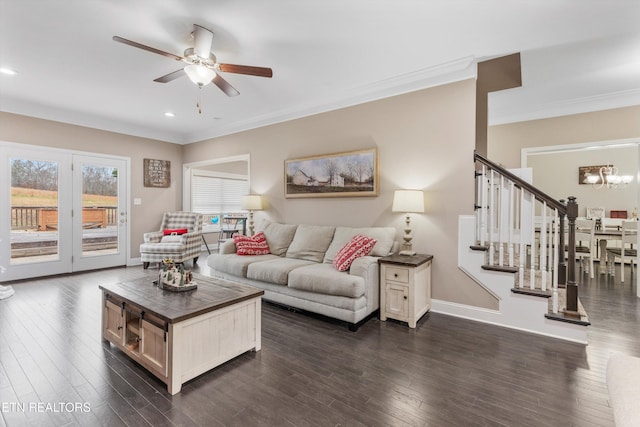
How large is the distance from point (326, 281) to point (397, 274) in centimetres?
74

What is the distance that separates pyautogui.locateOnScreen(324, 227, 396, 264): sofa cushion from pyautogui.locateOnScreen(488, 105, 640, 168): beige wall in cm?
320

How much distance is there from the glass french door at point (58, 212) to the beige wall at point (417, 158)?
355 centimetres

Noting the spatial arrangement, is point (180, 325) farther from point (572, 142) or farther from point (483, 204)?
point (572, 142)

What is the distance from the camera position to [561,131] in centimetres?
475

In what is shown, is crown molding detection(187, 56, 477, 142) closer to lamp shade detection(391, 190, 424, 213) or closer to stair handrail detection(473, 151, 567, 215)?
stair handrail detection(473, 151, 567, 215)

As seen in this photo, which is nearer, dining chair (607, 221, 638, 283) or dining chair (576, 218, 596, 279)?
dining chair (607, 221, 638, 283)

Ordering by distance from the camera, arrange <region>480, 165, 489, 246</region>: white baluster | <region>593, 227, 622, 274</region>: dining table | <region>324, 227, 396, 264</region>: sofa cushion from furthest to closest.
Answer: <region>593, 227, 622, 274</region>: dining table, <region>324, 227, 396, 264</region>: sofa cushion, <region>480, 165, 489, 246</region>: white baluster

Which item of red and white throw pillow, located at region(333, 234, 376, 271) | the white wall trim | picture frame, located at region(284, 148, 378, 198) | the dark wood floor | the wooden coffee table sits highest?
picture frame, located at region(284, 148, 378, 198)

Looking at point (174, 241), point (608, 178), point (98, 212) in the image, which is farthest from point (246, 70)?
point (608, 178)

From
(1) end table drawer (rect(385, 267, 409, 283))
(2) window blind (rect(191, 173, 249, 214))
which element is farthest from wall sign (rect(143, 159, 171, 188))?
(1) end table drawer (rect(385, 267, 409, 283))

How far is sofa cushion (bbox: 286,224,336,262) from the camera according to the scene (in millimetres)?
3873

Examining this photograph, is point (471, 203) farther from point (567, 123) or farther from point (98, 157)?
point (98, 157)

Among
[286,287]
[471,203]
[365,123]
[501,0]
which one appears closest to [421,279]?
[471,203]

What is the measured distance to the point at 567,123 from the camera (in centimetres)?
470
